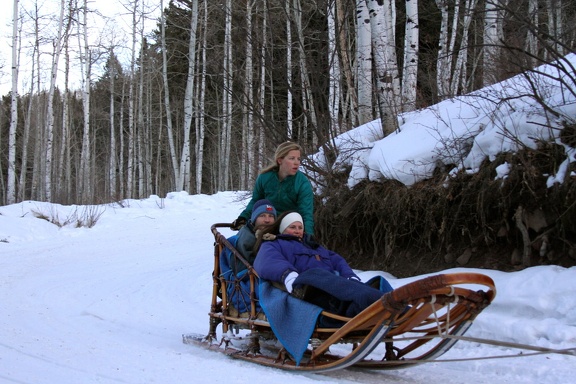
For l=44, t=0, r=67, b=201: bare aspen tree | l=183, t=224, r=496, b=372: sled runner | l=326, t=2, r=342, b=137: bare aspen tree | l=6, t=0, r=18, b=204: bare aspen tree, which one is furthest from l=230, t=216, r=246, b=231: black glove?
l=44, t=0, r=67, b=201: bare aspen tree

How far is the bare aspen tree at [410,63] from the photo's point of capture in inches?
322

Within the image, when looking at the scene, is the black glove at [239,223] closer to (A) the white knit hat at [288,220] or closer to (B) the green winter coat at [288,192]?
(B) the green winter coat at [288,192]

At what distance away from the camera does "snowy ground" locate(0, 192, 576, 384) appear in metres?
3.65

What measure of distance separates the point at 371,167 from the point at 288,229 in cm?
267

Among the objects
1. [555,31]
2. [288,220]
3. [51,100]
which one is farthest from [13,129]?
[555,31]

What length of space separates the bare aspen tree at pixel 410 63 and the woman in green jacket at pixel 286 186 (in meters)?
3.19

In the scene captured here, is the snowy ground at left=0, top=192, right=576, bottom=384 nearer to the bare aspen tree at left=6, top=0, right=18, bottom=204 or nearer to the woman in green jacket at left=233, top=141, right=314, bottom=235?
Result: the woman in green jacket at left=233, top=141, right=314, bottom=235

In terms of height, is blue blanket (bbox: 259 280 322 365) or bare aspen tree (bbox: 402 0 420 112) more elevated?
bare aspen tree (bbox: 402 0 420 112)

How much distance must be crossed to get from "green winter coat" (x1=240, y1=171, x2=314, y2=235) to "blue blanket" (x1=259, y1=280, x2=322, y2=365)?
3.83ft

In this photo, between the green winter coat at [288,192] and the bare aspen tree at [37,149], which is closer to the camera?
the green winter coat at [288,192]

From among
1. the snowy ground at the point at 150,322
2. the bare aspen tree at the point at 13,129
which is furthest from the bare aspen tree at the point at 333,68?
the bare aspen tree at the point at 13,129

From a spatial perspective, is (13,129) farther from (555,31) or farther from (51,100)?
(555,31)

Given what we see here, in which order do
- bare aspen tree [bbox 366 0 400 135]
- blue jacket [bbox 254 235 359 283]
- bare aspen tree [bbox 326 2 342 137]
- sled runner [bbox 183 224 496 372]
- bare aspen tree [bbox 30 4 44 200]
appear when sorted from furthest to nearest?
1. bare aspen tree [bbox 30 4 44 200]
2. bare aspen tree [bbox 326 2 342 137]
3. bare aspen tree [bbox 366 0 400 135]
4. blue jacket [bbox 254 235 359 283]
5. sled runner [bbox 183 224 496 372]

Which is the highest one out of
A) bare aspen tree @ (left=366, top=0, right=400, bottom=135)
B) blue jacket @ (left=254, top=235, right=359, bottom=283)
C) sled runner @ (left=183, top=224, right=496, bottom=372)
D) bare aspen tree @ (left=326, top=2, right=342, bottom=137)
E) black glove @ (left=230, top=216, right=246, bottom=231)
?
bare aspen tree @ (left=326, top=2, right=342, bottom=137)
